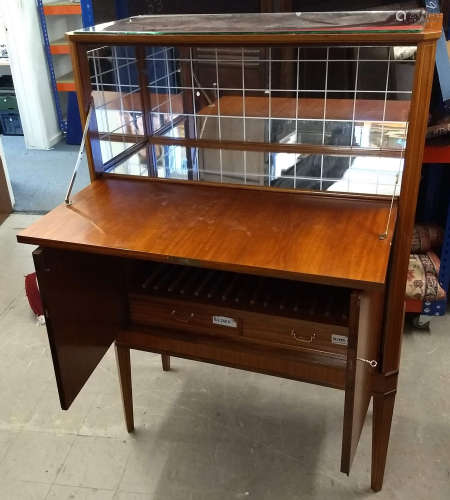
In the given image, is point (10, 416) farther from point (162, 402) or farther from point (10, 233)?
point (10, 233)

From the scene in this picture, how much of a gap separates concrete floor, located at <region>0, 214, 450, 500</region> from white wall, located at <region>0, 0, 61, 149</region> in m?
2.58

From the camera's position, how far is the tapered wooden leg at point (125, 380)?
169 cm

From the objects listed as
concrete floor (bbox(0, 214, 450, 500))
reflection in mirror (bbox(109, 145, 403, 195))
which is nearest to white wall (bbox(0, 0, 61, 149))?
concrete floor (bbox(0, 214, 450, 500))

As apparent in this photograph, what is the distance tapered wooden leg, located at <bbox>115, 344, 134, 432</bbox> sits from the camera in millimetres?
1686

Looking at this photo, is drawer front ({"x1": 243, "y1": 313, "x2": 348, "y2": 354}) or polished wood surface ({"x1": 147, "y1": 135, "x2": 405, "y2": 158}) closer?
drawer front ({"x1": 243, "y1": 313, "x2": 348, "y2": 354})

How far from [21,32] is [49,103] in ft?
1.83

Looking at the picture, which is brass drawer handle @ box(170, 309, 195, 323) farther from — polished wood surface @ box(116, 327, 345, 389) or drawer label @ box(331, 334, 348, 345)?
drawer label @ box(331, 334, 348, 345)

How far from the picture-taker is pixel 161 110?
5.78 ft

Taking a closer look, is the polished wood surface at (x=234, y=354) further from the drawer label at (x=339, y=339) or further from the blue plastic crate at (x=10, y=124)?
the blue plastic crate at (x=10, y=124)

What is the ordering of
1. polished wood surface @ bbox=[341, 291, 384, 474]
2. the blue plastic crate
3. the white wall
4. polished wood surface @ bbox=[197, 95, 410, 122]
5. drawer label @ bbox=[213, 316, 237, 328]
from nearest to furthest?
polished wood surface @ bbox=[341, 291, 384, 474]
drawer label @ bbox=[213, 316, 237, 328]
polished wood surface @ bbox=[197, 95, 410, 122]
the white wall
the blue plastic crate

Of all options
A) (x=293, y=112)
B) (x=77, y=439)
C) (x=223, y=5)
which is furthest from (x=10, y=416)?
(x=223, y=5)

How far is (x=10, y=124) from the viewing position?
467cm

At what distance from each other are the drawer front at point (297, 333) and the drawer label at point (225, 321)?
0.11 ft

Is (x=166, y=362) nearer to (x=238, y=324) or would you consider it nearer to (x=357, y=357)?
(x=238, y=324)
